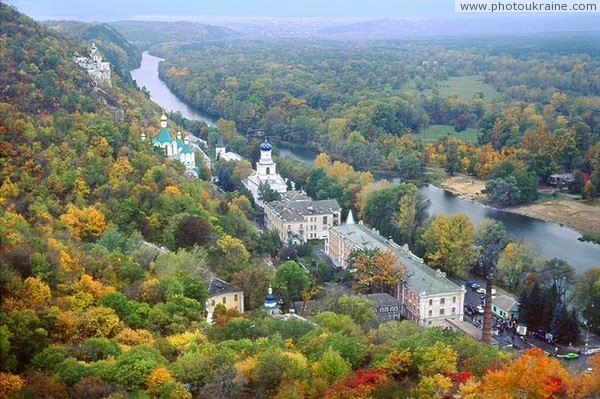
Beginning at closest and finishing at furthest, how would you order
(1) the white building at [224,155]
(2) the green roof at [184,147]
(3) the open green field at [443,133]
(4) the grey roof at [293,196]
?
(4) the grey roof at [293,196], (2) the green roof at [184,147], (1) the white building at [224,155], (3) the open green field at [443,133]

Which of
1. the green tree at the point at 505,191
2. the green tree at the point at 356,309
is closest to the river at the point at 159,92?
the green tree at the point at 505,191

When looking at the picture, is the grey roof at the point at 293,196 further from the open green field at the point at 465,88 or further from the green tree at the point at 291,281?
the open green field at the point at 465,88

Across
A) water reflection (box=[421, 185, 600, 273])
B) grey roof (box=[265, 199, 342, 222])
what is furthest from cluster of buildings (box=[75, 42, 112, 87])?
water reflection (box=[421, 185, 600, 273])

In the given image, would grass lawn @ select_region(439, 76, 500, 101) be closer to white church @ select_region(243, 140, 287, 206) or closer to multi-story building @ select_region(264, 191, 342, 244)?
white church @ select_region(243, 140, 287, 206)

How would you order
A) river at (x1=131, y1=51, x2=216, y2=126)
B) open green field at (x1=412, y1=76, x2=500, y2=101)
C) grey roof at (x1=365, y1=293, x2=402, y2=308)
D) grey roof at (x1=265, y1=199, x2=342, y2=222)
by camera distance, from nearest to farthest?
grey roof at (x1=365, y1=293, x2=402, y2=308) → grey roof at (x1=265, y1=199, x2=342, y2=222) → river at (x1=131, y1=51, x2=216, y2=126) → open green field at (x1=412, y1=76, x2=500, y2=101)

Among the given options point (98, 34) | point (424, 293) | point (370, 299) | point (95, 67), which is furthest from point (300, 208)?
point (98, 34)

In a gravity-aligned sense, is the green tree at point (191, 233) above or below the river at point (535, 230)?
above

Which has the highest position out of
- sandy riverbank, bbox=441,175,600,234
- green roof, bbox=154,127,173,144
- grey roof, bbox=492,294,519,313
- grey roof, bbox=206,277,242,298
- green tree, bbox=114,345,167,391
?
green roof, bbox=154,127,173,144
